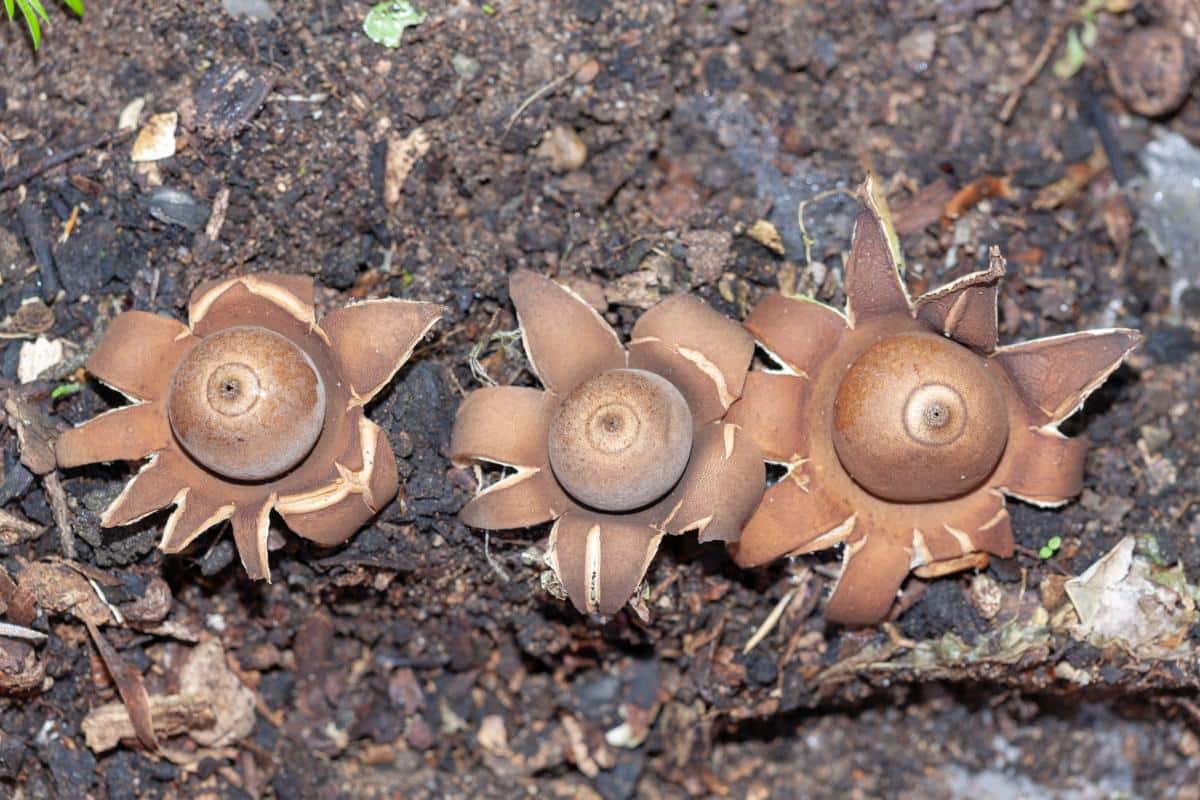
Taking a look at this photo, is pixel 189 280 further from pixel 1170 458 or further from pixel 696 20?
pixel 1170 458

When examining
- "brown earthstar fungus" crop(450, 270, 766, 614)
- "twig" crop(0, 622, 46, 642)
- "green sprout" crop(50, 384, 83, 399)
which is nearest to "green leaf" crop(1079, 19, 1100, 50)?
"brown earthstar fungus" crop(450, 270, 766, 614)

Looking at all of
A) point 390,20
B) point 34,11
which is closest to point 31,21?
point 34,11

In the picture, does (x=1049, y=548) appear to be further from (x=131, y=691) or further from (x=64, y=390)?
(x=64, y=390)

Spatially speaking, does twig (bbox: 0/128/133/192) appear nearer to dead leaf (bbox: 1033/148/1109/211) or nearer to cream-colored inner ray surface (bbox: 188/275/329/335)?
cream-colored inner ray surface (bbox: 188/275/329/335)

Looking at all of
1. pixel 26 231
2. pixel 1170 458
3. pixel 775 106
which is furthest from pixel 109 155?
pixel 1170 458

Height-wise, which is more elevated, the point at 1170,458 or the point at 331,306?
the point at 331,306
